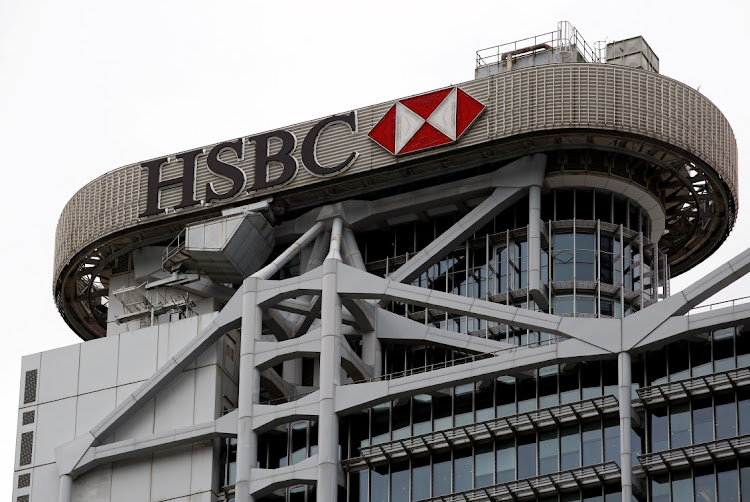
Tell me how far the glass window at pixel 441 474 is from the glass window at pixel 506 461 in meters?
2.49

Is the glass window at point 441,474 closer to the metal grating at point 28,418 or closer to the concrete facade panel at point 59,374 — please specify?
the concrete facade panel at point 59,374

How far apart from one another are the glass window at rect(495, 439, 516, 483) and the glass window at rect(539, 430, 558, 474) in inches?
53.6

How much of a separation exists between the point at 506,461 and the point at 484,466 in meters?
1.12

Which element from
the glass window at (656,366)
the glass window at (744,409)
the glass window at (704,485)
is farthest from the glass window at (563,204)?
the glass window at (704,485)

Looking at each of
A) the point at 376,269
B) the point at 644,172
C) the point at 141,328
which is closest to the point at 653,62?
the point at 644,172

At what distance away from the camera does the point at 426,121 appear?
118m

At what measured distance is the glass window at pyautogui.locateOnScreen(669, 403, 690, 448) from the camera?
345 ft

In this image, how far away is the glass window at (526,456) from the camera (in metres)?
108

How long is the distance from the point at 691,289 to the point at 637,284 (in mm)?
12054

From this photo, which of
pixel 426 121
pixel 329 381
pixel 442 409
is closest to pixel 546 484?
pixel 442 409

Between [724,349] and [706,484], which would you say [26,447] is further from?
[724,349]

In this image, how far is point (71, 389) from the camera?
118125mm

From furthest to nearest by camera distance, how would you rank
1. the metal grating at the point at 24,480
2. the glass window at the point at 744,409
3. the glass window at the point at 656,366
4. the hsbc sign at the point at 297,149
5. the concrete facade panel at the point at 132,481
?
1. the hsbc sign at the point at 297,149
2. the metal grating at the point at 24,480
3. the concrete facade panel at the point at 132,481
4. the glass window at the point at 656,366
5. the glass window at the point at 744,409

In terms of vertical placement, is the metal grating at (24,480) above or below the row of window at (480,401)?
below
